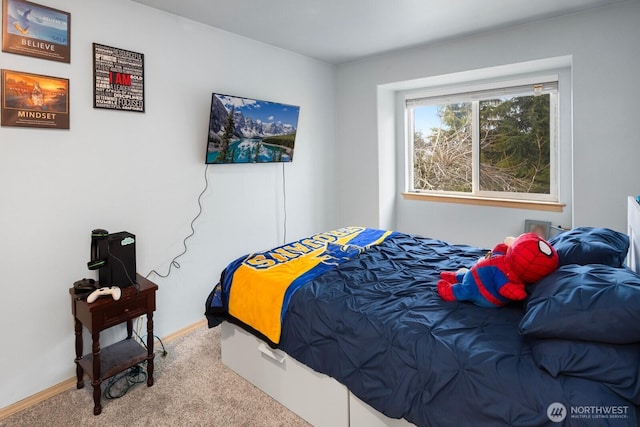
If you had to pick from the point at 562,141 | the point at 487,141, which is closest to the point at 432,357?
the point at 562,141

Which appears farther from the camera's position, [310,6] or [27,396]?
[310,6]

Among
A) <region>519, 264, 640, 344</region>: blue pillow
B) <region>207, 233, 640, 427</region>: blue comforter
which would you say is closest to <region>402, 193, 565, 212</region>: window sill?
<region>207, 233, 640, 427</region>: blue comforter

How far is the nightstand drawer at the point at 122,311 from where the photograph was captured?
209cm

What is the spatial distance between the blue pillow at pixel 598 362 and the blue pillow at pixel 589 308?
0.09ft

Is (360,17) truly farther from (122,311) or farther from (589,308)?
(122,311)

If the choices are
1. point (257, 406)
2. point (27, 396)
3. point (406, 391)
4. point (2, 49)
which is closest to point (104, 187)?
point (2, 49)

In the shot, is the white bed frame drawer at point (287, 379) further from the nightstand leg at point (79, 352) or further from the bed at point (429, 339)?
the nightstand leg at point (79, 352)

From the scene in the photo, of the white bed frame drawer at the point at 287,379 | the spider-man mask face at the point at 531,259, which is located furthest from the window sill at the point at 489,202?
the white bed frame drawer at the point at 287,379

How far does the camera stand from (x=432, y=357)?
1.44m

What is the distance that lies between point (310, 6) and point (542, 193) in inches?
113

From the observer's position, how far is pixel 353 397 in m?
1.73

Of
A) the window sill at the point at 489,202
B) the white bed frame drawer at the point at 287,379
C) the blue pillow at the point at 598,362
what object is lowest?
the white bed frame drawer at the point at 287,379

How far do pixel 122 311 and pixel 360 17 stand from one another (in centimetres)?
276

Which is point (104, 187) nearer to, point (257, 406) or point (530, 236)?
point (257, 406)
